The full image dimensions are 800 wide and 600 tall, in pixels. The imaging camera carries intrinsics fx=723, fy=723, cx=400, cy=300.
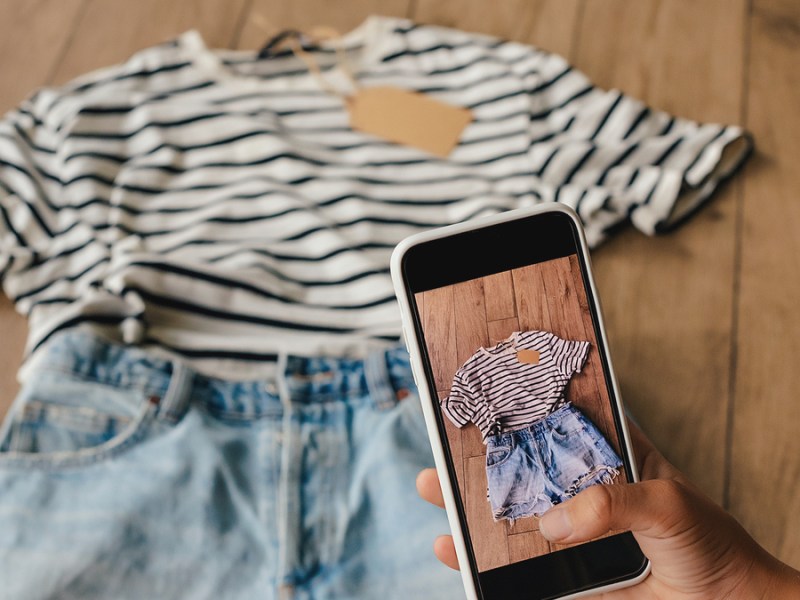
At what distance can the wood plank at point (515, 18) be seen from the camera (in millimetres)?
778

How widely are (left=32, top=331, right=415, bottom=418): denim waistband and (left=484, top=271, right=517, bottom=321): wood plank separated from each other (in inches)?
6.1

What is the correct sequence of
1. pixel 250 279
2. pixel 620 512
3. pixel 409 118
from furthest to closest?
pixel 409 118
pixel 250 279
pixel 620 512

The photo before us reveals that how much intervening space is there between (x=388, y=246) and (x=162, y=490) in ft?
0.94

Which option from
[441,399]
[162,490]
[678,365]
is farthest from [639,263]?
[162,490]

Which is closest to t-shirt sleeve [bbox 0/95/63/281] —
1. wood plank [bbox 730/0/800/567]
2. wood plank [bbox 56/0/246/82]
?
wood plank [bbox 56/0/246/82]

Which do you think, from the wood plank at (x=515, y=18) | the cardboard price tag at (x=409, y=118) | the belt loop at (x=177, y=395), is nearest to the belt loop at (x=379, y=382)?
the belt loop at (x=177, y=395)

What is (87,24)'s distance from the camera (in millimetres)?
813

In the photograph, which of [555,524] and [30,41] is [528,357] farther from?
[30,41]

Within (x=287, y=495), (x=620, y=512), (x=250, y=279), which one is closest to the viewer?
(x=620, y=512)

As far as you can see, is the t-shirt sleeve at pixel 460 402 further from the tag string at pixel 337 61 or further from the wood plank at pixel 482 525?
the tag string at pixel 337 61

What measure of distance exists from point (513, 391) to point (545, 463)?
4 centimetres

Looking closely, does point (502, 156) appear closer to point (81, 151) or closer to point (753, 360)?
point (753, 360)

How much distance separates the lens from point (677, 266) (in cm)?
65

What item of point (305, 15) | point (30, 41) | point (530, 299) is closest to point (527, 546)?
point (530, 299)
